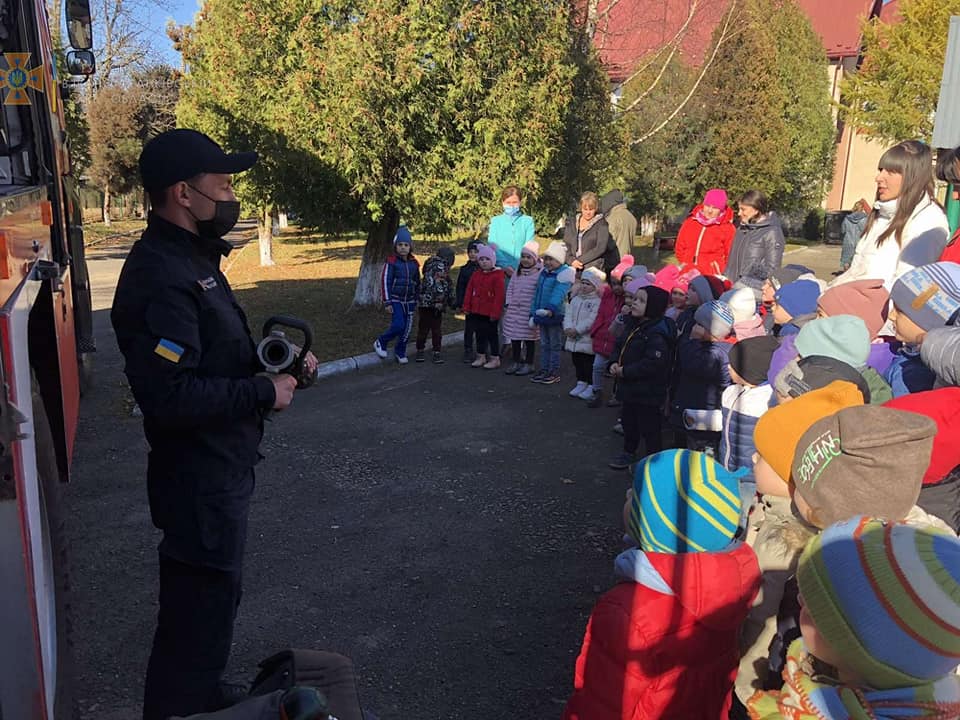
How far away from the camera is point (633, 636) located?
7.95 feet

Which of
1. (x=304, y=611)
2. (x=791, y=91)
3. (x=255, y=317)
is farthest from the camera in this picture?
(x=791, y=91)

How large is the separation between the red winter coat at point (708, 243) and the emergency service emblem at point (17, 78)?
6.74 metres

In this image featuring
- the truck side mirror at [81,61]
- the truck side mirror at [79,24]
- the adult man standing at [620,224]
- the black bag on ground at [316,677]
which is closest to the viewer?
the black bag on ground at [316,677]

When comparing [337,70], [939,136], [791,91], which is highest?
[791,91]

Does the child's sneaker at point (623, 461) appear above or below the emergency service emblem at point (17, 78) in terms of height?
below

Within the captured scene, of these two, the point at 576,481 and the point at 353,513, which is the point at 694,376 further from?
the point at 353,513

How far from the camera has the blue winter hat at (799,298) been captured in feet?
17.8

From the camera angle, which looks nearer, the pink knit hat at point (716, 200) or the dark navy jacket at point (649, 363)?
the dark navy jacket at point (649, 363)

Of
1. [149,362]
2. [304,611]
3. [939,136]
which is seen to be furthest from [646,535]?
[939,136]

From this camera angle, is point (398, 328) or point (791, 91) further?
point (791, 91)

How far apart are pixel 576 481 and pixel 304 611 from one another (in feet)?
7.98

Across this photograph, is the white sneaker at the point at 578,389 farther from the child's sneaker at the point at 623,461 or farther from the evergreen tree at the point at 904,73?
the evergreen tree at the point at 904,73

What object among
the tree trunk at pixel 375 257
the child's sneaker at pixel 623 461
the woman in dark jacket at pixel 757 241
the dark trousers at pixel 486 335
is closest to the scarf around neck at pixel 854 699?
the child's sneaker at pixel 623 461

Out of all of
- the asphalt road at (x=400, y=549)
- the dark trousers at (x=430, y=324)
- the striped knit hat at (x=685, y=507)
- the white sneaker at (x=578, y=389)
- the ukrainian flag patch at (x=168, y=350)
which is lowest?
the asphalt road at (x=400, y=549)
